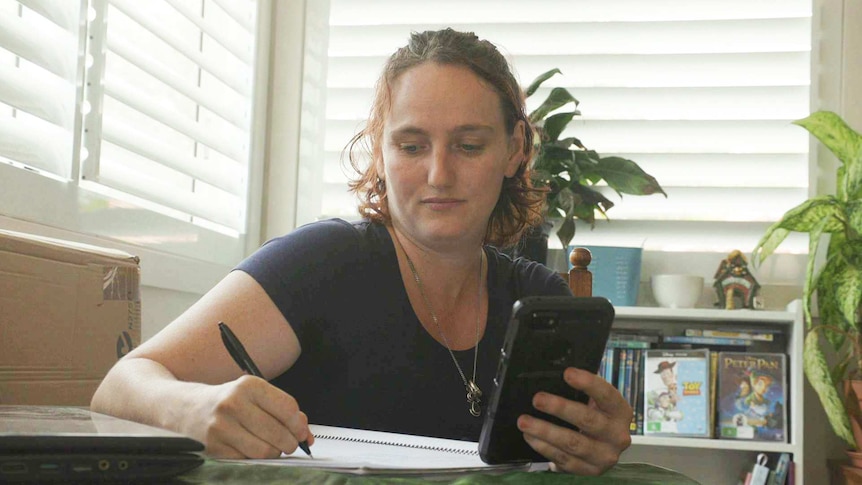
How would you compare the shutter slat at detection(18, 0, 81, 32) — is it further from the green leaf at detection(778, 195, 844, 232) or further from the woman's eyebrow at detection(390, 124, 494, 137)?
the green leaf at detection(778, 195, 844, 232)

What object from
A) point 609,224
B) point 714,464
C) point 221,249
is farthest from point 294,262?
point 714,464

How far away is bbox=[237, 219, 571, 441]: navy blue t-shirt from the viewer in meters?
1.12

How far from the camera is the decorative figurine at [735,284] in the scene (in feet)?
7.55

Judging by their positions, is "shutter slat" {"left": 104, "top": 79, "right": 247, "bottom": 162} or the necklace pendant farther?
"shutter slat" {"left": 104, "top": 79, "right": 247, "bottom": 162}

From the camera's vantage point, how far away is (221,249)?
2.35m

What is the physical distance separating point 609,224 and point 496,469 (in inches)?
72.0

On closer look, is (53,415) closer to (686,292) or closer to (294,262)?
(294,262)

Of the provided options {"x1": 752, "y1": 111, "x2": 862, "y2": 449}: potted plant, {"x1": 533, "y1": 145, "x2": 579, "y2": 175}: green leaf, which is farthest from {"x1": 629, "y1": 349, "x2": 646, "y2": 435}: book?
{"x1": 533, "y1": 145, "x2": 579, "y2": 175}: green leaf

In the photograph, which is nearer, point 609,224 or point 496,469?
point 496,469

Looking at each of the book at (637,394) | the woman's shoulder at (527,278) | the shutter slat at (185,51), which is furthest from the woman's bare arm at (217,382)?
the book at (637,394)

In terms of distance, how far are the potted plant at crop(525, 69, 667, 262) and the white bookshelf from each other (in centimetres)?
25

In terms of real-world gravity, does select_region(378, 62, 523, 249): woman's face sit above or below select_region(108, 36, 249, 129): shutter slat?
below

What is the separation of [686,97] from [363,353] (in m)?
1.60

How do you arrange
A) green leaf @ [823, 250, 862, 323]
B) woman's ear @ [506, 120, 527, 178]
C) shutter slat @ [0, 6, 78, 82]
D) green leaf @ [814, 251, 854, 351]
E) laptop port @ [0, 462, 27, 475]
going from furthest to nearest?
green leaf @ [814, 251, 854, 351], green leaf @ [823, 250, 862, 323], shutter slat @ [0, 6, 78, 82], woman's ear @ [506, 120, 527, 178], laptop port @ [0, 462, 27, 475]
